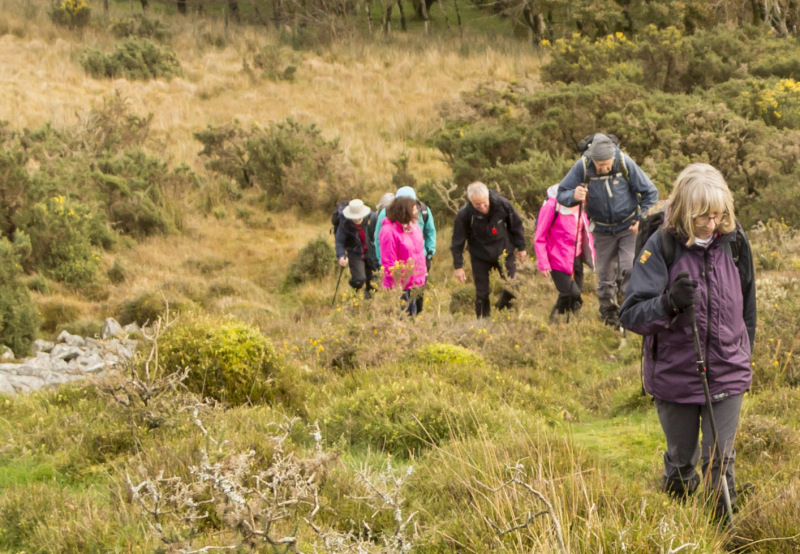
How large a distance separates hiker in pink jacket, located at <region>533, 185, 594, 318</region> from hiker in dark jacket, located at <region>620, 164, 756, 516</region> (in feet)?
13.2

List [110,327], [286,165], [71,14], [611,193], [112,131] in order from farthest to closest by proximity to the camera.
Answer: [71,14] → [112,131] → [286,165] → [110,327] → [611,193]

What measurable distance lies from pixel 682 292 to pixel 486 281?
5.72 metres

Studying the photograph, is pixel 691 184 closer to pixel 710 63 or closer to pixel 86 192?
pixel 86 192

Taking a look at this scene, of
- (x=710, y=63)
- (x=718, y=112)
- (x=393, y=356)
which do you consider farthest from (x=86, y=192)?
(x=710, y=63)

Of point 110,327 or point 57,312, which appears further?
point 57,312

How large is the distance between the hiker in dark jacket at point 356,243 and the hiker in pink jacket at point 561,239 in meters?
2.09

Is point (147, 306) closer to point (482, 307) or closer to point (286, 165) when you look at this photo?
point (482, 307)

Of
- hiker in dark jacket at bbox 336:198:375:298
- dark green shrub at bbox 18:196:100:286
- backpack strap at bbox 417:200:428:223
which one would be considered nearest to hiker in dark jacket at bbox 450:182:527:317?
backpack strap at bbox 417:200:428:223

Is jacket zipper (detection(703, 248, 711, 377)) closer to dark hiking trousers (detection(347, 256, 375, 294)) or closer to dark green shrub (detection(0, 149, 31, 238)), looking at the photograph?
dark hiking trousers (detection(347, 256, 375, 294))

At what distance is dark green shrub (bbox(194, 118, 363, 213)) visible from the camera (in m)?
16.8

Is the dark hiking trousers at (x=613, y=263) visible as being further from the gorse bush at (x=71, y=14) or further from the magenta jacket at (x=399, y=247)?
the gorse bush at (x=71, y=14)

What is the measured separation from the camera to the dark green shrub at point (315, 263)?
1327 centimetres

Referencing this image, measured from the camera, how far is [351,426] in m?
5.69

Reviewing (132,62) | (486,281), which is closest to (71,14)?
(132,62)
